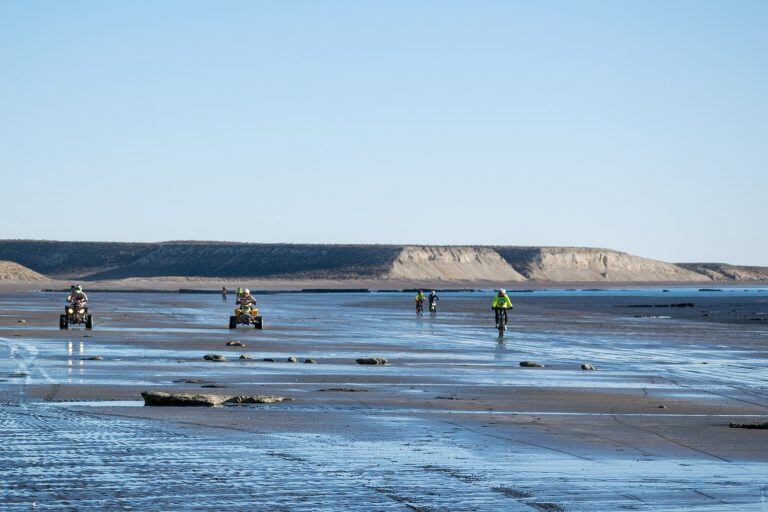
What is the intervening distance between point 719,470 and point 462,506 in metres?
3.41

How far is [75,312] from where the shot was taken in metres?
45.5

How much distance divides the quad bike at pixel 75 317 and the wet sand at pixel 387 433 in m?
10.6

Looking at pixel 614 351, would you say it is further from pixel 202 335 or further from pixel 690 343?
pixel 202 335

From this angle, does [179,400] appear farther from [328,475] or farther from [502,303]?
[502,303]

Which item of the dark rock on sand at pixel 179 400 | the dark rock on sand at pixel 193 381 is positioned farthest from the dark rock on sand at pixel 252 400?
the dark rock on sand at pixel 193 381

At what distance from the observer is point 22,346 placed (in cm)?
3438

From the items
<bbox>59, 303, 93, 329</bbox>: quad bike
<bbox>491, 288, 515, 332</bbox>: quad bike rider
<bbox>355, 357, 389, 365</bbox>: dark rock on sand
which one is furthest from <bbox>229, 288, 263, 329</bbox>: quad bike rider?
<bbox>355, 357, 389, 365</bbox>: dark rock on sand

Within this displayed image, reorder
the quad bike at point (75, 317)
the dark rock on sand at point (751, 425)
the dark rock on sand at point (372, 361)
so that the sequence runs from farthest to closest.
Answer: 1. the quad bike at point (75, 317)
2. the dark rock on sand at point (372, 361)
3. the dark rock on sand at point (751, 425)

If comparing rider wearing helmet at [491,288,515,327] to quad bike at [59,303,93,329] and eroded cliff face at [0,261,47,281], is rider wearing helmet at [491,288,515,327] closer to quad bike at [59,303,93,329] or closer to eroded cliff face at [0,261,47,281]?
quad bike at [59,303,93,329]

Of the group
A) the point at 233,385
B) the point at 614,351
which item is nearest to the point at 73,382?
the point at 233,385

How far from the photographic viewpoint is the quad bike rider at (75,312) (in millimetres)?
44891

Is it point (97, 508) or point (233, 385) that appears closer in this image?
point (97, 508)

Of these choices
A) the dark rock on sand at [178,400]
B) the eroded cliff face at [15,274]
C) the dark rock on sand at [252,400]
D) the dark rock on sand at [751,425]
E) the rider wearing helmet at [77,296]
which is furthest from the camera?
the eroded cliff face at [15,274]

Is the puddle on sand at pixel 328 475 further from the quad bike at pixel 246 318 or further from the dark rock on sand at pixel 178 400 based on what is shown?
the quad bike at pixel 246 318
